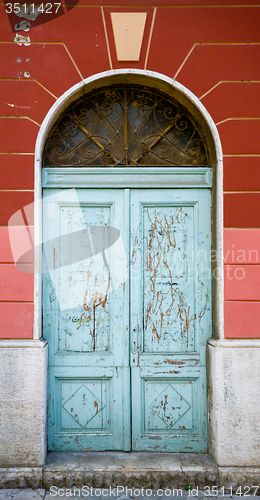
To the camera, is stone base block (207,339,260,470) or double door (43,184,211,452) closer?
stone base block (207,339,260,470)

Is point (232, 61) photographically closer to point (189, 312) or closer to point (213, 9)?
point (213, 9)

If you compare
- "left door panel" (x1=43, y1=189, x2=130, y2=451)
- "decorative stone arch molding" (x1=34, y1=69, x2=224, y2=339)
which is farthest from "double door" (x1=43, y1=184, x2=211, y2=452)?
"decorative stone arch molding" (x1=34, y1=69, x2=224, y2=339)

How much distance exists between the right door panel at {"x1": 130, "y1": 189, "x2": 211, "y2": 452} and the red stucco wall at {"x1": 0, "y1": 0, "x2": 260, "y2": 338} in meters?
0.33

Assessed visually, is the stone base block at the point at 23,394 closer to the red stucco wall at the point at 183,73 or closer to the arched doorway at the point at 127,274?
the arched doorway at the point at 127,274

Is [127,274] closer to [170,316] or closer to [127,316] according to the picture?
[127,316]

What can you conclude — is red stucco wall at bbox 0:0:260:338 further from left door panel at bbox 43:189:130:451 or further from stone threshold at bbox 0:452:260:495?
stone threshold at bbox 0:452:260:495

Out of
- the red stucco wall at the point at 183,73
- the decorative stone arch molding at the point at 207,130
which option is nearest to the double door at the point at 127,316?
the decorative stone arch molding at the point at 207,130

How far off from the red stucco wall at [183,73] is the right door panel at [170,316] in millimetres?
326

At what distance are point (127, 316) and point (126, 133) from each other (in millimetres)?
1744

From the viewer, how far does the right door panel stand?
3.12m

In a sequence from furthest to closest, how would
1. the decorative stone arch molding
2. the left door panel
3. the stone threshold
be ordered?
the left door panel
the decorative stone arch molding
the stone threshold

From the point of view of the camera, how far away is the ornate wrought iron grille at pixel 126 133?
3230 millimetres

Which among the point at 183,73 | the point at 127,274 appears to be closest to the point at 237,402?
the point at 127,274

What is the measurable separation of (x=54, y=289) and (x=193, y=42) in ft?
8.52
